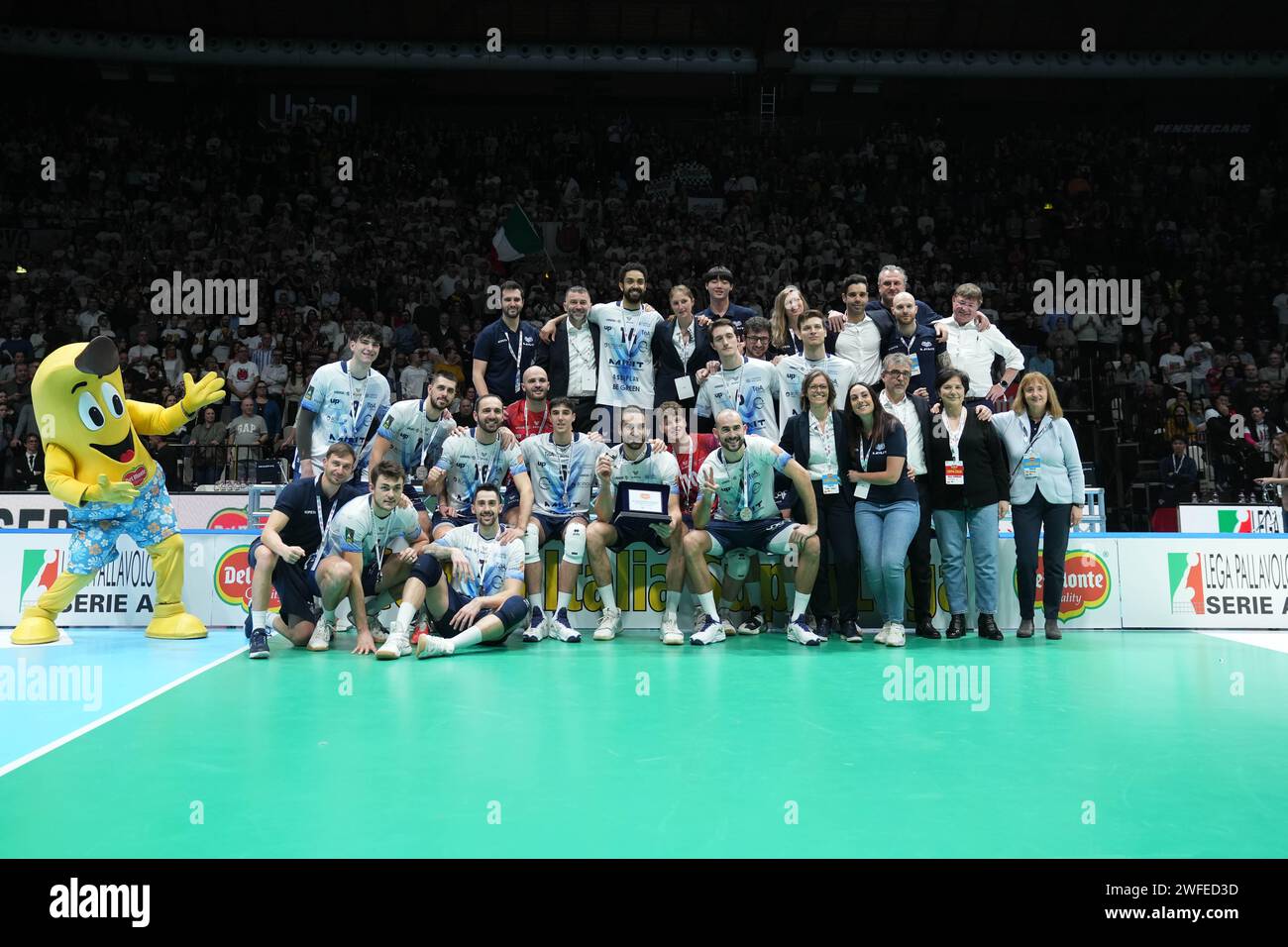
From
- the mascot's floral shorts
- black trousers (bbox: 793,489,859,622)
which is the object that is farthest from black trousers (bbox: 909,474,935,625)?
the mascot's floral shorts

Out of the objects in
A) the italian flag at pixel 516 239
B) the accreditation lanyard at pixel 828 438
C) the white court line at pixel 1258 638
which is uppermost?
the italian flag at pixel 516 239

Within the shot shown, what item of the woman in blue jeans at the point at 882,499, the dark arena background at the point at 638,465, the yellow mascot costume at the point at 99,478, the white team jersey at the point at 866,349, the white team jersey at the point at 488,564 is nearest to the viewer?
the dark arena background at the point at 638,465

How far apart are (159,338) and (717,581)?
1348 centimetres

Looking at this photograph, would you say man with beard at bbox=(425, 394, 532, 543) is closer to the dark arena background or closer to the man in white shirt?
the dark arena background

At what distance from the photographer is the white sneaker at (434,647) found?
6926mm

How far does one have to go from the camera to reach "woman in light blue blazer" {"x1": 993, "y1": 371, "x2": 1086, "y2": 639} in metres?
8.19

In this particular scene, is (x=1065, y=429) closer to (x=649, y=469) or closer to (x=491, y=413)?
(x=649, y=469)

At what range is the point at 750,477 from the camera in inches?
312

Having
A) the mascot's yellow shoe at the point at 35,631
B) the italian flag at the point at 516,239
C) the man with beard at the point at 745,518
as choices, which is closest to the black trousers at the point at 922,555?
the man with beard at the point at 745,518

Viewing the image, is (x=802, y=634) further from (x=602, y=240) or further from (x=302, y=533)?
(x=602, y=240)

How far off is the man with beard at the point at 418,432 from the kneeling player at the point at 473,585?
0.68 meters

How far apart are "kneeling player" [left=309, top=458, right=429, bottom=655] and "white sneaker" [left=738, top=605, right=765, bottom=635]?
2786 mm

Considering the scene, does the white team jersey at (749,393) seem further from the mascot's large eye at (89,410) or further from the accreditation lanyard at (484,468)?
the mascot's large eye at (89,410)

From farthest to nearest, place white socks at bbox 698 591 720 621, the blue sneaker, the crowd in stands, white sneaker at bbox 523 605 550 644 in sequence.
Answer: the crowd in stands
white sneaker at bbox 523 605 550 644
white socks at bbox 698 591 720 621
the blue sneaker
